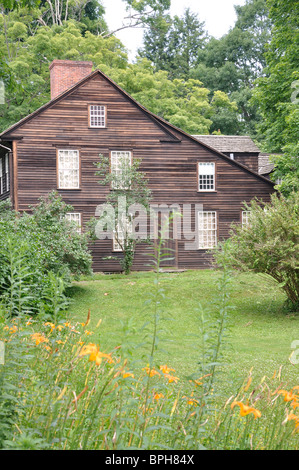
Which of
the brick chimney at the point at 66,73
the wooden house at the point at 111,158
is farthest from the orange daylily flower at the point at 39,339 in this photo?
the brick chimney at the point at 66,73

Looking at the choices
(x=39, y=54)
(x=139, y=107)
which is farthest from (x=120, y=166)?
(x=39, y=54)

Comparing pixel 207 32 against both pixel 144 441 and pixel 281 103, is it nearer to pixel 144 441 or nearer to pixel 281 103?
pixel 281 103

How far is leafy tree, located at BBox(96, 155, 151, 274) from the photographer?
1045 inches

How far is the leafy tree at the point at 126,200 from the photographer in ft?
87.1

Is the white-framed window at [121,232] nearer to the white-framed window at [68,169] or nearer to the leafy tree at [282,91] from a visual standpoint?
the white-framed window at [68,169]

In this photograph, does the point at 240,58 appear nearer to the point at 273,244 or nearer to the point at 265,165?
the point at 265,165

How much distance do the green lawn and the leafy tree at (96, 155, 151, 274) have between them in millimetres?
1364

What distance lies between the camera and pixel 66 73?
30797 millimetres

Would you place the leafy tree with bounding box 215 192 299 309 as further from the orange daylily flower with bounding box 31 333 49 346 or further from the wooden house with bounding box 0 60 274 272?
the orange daylily flower with bounding box 31 333 49 346

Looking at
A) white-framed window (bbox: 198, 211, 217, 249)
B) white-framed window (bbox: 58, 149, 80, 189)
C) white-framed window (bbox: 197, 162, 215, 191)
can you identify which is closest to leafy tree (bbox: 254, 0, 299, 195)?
white-framed window (bbox: 197, 162, 215, 191)

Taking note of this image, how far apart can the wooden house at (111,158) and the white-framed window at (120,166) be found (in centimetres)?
8

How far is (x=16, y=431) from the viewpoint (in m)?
3.92

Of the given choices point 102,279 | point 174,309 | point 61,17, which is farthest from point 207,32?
point 174,309
